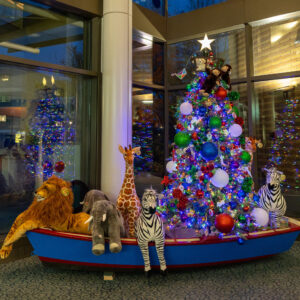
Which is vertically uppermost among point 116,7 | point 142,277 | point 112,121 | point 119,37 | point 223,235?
point 116,7

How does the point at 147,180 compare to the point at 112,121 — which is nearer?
the point at 112,121

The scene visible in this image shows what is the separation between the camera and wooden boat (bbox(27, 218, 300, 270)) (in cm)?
228

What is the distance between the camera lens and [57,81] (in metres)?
4.08

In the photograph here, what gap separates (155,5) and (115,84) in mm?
2235

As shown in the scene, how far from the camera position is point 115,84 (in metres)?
4.16

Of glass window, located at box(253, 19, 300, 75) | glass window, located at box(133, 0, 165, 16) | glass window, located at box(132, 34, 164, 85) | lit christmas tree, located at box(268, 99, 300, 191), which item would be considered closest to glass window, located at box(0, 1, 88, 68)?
glass window, located at box(132, 34, 164, 85)

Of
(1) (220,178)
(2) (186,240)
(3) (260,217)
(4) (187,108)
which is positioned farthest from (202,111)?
(2) (186,240)

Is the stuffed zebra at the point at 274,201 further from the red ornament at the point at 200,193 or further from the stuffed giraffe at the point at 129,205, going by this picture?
the stuffed giraffe at the point at 129,205

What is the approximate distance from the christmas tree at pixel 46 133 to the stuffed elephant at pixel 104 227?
190 cm

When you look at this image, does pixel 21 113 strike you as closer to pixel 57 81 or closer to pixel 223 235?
pixel 57 81

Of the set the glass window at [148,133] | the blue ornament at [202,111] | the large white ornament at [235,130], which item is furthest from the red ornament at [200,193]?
the glass window at [148,133]

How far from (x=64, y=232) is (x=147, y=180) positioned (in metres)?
2.95

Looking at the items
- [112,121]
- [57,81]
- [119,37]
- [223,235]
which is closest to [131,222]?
[223,235]

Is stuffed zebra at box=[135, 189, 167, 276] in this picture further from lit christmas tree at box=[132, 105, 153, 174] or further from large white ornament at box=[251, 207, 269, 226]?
lit christmas tree at box=[132, 105, 153, 174]
